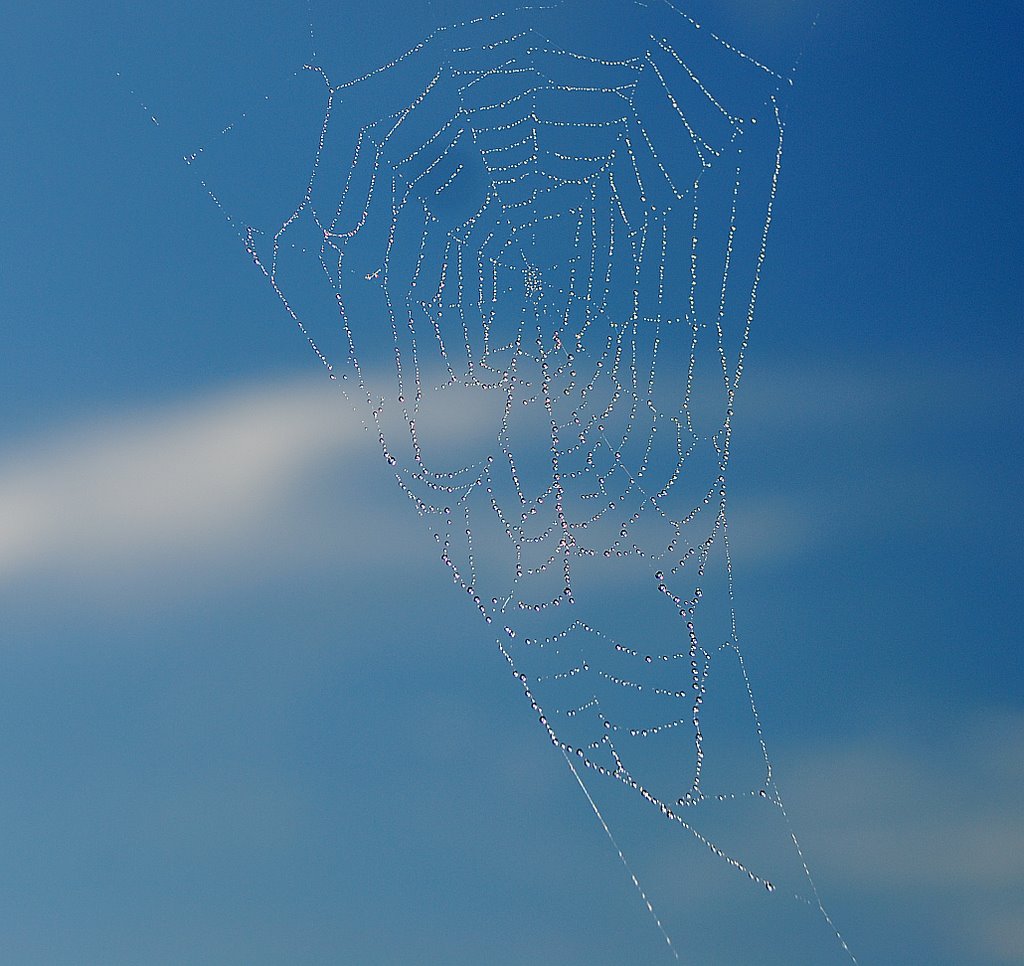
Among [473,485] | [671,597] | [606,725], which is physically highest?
[473,485]

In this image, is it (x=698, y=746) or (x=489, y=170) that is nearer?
(x=698, y=746)

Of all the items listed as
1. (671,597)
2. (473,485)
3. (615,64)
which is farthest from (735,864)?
(615,64)

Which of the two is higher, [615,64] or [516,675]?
[615,64]

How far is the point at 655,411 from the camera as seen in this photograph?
589cm

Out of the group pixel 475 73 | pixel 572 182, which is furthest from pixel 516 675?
pixel 475 73

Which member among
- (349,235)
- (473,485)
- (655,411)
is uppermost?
(349,235)

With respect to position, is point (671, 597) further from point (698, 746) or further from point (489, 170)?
point (489, 170)

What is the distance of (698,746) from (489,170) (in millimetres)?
5559

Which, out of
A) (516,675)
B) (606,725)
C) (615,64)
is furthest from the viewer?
(615,64)

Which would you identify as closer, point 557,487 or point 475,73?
point 557,487

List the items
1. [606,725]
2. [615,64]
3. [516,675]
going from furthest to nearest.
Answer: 1. [615,64]
2. [606,725]
3. [516,675]

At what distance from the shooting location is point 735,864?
17.5 ft

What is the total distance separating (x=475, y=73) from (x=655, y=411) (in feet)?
11.7

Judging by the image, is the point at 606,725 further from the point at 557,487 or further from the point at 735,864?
the point at 557,487
